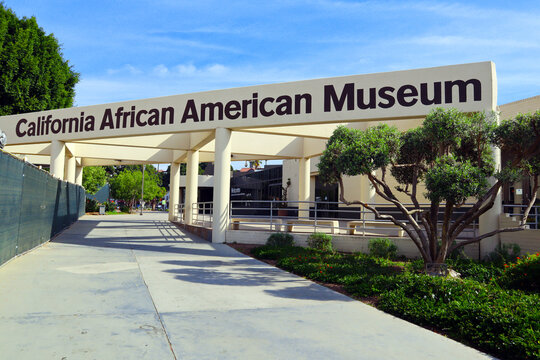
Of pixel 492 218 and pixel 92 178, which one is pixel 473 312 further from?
→ pixel 92 178

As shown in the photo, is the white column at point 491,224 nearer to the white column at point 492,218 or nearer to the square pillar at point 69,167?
the white column at point 492,218

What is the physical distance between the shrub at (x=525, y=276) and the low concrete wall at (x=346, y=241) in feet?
12.0

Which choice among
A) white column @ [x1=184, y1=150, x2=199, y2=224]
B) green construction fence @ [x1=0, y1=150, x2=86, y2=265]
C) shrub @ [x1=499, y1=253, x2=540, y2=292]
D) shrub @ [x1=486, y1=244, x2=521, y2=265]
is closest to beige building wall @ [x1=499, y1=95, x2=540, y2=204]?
shrub @ [x1=486, y1=244, x2=521, y2=265]

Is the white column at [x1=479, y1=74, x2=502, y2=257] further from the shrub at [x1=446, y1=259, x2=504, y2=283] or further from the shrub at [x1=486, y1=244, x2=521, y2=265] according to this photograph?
the shrub at [x1=446, y1=259, x2=504, y2=283]

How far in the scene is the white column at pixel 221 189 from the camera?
14680 mm

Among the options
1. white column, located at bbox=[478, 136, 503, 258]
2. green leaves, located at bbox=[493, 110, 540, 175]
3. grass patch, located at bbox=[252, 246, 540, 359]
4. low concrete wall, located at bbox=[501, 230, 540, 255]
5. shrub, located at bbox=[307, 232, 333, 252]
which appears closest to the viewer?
grass patch, located at bbox=[252, 246, 540, 359]

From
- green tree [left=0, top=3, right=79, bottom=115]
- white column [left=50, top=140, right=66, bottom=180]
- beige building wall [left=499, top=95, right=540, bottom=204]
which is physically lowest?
white column [left=50, top=140, right=66, bottom=180]

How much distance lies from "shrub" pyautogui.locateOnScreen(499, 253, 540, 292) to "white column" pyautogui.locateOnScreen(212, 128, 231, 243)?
9288mm

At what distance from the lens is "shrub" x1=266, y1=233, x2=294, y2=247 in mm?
13680

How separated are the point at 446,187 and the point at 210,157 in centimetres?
2051

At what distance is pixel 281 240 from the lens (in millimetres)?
13750

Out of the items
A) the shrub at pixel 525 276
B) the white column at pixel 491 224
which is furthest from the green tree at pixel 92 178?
the shrub at pixel 525 276

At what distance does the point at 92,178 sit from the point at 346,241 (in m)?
44.1

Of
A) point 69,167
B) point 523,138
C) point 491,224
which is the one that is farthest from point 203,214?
point 523,138
